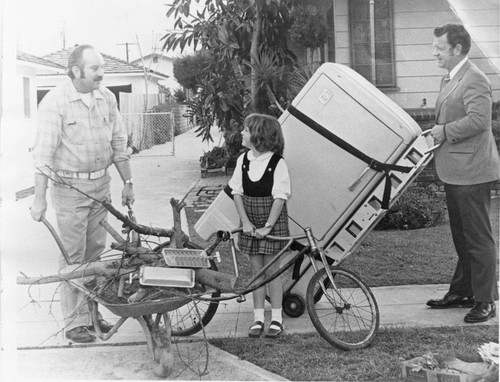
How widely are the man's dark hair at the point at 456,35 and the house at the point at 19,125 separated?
2.38 meters

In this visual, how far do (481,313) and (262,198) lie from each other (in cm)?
155

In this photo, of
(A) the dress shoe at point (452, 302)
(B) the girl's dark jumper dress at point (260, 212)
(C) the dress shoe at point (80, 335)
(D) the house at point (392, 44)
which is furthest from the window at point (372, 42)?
(C) the dress shoe at point (80, 335)

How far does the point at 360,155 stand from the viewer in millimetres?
5137

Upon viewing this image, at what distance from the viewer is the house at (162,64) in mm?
5250

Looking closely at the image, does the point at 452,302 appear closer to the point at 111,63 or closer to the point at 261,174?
the point at 261,174

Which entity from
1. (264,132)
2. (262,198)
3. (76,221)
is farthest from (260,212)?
(76,221)

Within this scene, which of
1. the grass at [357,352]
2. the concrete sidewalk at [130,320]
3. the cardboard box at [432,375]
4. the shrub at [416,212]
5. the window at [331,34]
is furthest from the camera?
the shrub at [416,212]

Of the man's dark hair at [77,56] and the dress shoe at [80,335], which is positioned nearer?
the man's dark hair at [77,56]

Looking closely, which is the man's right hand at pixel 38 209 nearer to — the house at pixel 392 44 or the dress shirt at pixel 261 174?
the dress shirt at pixel 261 174

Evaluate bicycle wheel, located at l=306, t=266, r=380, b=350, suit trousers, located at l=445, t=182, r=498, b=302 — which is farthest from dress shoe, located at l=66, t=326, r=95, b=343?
suit trousers, located at l=445, t=182, r=498, b=302

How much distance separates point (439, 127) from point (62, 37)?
2.36 meters

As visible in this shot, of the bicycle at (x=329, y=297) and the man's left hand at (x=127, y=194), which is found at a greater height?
the man's left hand at (x=127, y=194)

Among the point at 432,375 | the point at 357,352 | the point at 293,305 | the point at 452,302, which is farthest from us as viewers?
the point at 452,302

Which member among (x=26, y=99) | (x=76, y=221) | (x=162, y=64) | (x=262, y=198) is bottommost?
(x=76, y=221)
